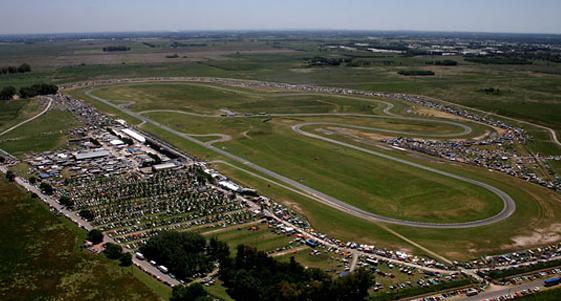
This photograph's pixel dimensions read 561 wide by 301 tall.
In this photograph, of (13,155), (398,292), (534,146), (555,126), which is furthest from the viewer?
(555,126)

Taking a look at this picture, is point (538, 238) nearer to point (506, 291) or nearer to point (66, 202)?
point (506, 291)

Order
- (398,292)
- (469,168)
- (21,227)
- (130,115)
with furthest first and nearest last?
(130,115) → (469,168) → (21,227) → (398,292)

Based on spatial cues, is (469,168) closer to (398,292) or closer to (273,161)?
(273,161)

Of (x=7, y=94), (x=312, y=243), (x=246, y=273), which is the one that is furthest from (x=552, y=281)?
(x=7, y=94)

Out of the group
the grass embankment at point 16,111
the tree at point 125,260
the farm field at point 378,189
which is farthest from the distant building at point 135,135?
the tree at point 125,260

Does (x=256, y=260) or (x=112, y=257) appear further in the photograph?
(x=112, y=257)

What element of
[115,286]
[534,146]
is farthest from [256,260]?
[534,146]
